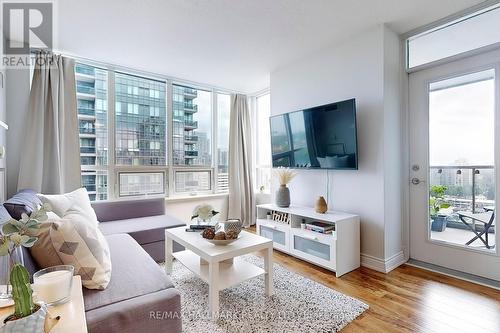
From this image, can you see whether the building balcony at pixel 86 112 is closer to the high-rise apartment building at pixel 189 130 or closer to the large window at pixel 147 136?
the large window at pixel 147 136

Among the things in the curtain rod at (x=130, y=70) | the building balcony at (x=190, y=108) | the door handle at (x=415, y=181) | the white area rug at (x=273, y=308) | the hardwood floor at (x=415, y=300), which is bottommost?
the hardwood floor at (x=415, y=300)

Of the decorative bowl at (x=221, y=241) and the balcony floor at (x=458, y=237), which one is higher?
the decorative bowl at (x=221, y=241)

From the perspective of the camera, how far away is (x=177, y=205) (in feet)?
12.6

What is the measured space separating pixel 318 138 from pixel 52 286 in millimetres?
2585

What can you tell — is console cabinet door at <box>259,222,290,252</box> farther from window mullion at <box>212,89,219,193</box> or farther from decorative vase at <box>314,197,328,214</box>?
window mullion at <box>212,89,219,193</box>

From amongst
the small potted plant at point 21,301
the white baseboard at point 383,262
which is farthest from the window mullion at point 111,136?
the white baseboard at point 383,262

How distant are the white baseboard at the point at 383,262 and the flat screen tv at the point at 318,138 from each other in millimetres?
952

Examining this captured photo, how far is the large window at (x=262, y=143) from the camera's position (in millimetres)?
4523

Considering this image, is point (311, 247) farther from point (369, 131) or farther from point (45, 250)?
point (45, 250)

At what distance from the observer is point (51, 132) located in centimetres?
286

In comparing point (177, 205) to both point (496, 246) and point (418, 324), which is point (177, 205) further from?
point (496, 246)

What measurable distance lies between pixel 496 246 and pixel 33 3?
456 cm

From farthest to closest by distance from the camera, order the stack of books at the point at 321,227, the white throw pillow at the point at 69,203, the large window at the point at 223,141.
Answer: the large window at the point at 223,141 → the stack of books at the point at 321,227 → the white throw pillow at the point at 69,203

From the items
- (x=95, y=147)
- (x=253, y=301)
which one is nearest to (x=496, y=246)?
(x=253, y=301)
